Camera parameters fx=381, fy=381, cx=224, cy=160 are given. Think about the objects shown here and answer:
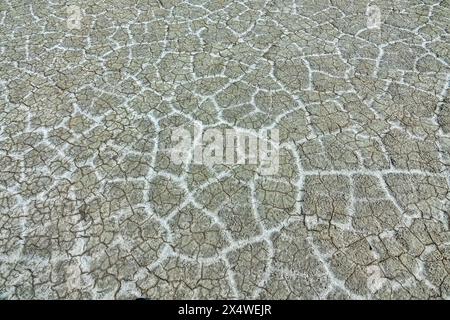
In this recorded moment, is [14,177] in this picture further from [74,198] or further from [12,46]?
[12,46]

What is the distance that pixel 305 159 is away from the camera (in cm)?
357

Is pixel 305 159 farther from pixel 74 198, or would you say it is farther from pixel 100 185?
pixel 74 198

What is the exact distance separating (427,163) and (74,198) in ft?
10.6

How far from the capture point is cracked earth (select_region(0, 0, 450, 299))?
2.91 metres

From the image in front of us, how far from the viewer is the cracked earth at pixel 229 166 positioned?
2.91m

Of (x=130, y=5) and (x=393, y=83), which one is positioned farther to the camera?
(x=130, y=5)

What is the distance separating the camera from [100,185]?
3471 mm

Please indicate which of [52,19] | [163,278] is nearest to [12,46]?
[52,19]

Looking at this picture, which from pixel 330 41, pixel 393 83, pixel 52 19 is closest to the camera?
pixel 393 83

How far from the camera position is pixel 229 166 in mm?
3580
